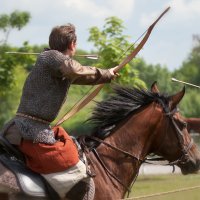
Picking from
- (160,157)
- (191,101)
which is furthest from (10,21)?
(191,101)

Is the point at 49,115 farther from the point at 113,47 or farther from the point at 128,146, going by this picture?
the point at 113,47

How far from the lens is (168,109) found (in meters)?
Result: 7.14

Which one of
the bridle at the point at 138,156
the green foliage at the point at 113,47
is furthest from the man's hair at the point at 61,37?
the green foliage at the point at 113,47

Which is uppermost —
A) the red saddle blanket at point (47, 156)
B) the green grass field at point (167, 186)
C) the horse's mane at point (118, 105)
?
the horse's mane at point (118, 105)

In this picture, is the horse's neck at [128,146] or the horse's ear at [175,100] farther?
the horse's ear at [175,100]

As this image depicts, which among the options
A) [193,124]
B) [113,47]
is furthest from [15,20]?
[193,124]

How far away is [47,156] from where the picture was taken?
604 cm

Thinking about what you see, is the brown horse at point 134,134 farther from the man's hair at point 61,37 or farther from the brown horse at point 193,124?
the man's hair at point 61,37

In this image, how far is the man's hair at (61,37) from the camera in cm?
618

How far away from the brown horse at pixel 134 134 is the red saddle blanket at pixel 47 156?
635mm

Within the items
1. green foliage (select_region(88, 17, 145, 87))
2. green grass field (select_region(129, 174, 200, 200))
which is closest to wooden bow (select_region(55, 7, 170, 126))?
green grass field (select_region(129, 174, 200, 200))

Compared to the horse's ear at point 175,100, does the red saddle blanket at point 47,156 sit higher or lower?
lower

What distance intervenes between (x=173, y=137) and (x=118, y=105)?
68cm

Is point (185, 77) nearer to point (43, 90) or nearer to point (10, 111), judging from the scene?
point (10, 111)
